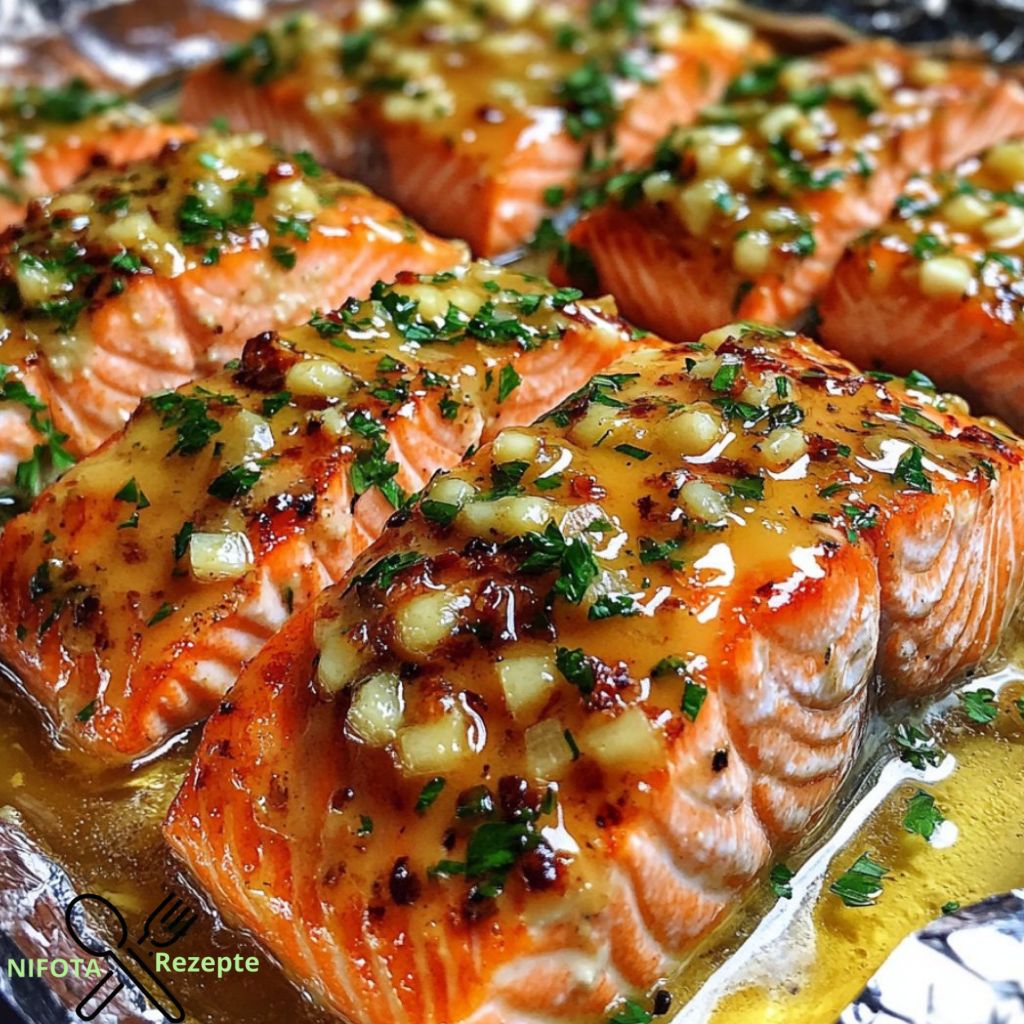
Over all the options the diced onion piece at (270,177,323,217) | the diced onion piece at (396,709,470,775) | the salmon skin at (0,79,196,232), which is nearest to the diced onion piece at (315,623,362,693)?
the diced onion piece at (396,709,470,775)

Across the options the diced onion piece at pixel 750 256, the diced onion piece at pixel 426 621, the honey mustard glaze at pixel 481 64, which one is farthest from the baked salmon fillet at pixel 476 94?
the diced onion piece at pixel 426 621

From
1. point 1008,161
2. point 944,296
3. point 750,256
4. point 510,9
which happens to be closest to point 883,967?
point 944,296

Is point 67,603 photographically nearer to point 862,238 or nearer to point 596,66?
point 862,238

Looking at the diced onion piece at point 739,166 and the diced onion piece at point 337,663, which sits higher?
the diced onion piece at point 739,166

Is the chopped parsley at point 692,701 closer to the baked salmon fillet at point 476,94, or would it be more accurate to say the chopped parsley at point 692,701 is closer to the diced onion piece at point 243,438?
the diced onion piece at point 243,438

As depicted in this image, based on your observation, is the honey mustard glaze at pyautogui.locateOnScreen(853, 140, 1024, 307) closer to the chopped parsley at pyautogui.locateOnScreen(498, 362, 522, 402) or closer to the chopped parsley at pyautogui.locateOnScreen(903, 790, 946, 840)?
the chopped parsley at pyautogui.locateOnScreen(498, 362, 522, 402)

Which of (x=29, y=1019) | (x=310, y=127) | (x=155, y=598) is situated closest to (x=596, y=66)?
(x=310, y=127)

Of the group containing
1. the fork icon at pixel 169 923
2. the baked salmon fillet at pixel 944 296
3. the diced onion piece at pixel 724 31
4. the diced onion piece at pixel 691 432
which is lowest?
the fork icon at pixel 169 923

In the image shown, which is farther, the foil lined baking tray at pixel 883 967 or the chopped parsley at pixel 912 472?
the chopped parsley at pixel 912 472
